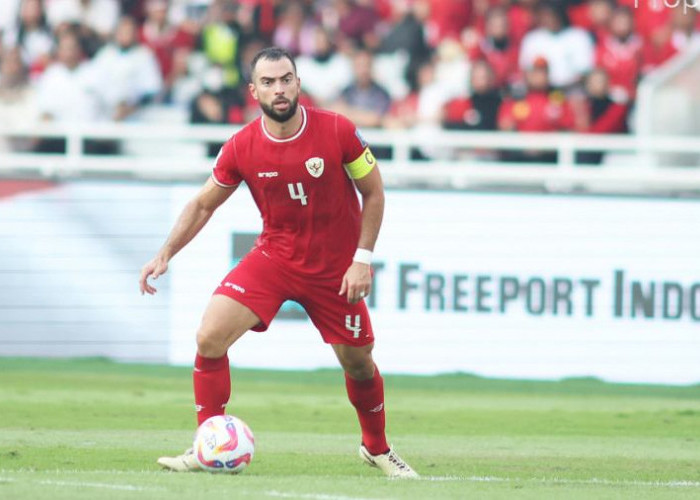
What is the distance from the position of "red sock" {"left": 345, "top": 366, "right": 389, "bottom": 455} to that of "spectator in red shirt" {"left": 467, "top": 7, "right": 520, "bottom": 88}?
9476 millimetres

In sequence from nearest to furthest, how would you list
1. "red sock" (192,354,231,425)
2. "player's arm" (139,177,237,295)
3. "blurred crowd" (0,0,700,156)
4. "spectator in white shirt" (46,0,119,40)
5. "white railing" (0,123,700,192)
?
"red sock" (192,354,231,425)
"player's arm" (139,177,237,295)
"white railing" (0,123,700,192)
"blurred crowd" (0,0,700,156)
"spectator in white shirt" (46,0,119,40)

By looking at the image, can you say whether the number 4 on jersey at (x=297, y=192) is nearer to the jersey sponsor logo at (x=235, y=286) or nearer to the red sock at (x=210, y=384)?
the jersey sponsor logo at (x=235, y=286)

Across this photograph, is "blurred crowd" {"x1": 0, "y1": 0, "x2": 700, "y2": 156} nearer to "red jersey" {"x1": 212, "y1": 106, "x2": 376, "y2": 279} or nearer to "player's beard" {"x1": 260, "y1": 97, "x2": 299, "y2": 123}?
"red jersey" {"x1": 212, "y1": 106, "x2": 376, "y2": 279}

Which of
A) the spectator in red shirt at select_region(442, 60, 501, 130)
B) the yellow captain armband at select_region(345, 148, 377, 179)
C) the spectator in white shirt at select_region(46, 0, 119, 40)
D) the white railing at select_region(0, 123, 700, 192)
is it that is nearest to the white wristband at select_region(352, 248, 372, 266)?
the yellow captain armband at select_region(345, 148, 377, 179)

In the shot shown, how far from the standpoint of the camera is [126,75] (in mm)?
18203

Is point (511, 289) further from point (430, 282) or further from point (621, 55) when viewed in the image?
point (621, 55)

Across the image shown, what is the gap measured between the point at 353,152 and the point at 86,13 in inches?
458

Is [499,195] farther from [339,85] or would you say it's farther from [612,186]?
[339,85]

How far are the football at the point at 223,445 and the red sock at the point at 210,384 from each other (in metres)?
0.25

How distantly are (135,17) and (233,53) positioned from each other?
2.06m

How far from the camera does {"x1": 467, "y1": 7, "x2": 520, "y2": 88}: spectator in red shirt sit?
59.8 feet

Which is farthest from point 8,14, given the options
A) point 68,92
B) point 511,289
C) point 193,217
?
point 193,217

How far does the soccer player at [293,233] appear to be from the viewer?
28.6ft

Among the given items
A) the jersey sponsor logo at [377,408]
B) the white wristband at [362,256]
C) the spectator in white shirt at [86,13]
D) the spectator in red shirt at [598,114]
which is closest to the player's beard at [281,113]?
the white wristband at [362,256]
